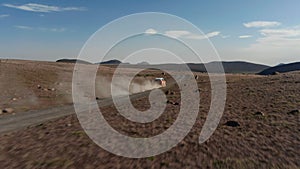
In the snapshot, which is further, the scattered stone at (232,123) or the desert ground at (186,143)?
the scattered stone at (232,123)

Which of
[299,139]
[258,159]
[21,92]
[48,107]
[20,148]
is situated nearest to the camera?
[258,159]

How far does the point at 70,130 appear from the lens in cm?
1955

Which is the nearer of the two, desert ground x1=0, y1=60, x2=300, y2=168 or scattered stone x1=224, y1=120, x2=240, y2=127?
desert ground x1=0, y1=60, x2=300, y2=168

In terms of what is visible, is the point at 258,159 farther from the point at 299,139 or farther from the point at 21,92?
the point at 21,92

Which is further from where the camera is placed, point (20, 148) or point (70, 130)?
point (70, 130)

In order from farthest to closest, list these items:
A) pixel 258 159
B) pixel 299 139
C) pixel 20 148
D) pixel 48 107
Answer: pixel 48 107 < pixel 299 139 < pixel 20 148 < pixel 258 159

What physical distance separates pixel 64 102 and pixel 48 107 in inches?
164

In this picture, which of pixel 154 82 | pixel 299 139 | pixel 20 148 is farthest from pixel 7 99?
pixel 154 82

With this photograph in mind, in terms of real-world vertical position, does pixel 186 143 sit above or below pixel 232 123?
below

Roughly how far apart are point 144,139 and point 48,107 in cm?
2136

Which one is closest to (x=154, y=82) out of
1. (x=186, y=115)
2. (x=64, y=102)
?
(x=64, y=102)

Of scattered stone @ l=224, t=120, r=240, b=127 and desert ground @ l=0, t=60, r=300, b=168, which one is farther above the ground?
scattered stone @ l=224, t=120, r=240, b=127

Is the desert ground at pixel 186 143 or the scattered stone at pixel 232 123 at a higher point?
the scattered stone at pixel 232 123

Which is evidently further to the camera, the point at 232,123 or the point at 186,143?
the point at 232,123
